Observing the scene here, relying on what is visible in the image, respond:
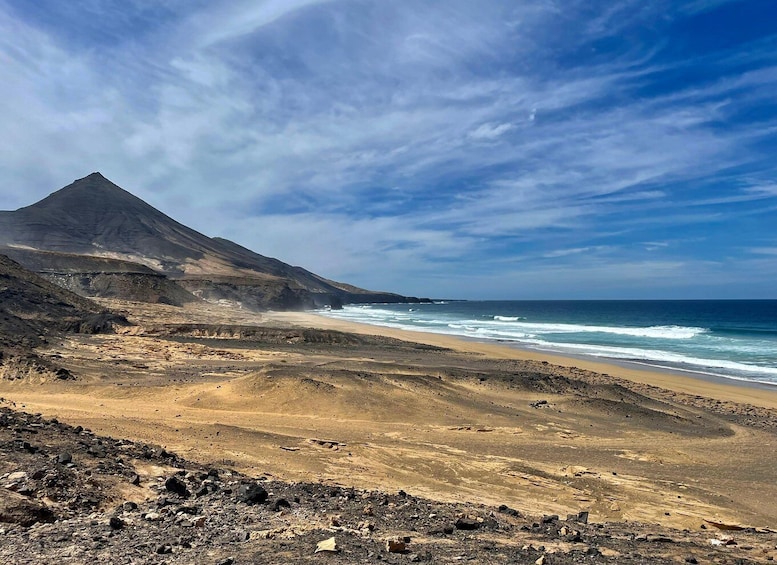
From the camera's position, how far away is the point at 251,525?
5.48 meters

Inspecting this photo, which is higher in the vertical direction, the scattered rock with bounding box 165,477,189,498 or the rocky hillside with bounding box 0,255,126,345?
the rocky hillside with bounding box 0,255,126,345

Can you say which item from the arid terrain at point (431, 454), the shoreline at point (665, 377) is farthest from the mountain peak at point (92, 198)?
the arid terrain at point (431, 454)

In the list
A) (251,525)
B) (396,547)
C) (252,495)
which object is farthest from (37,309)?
(396,547)

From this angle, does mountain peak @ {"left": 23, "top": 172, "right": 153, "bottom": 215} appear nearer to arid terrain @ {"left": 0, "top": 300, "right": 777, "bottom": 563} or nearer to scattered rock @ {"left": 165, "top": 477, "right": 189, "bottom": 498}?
arid terrain @ {"left": 0, "top": 300, "right": 777, "bottom": 563}

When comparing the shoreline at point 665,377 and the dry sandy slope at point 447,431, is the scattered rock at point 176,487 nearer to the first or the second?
the dry sandy slope at point 447,431

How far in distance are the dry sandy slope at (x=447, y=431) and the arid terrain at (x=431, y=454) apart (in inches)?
2.5

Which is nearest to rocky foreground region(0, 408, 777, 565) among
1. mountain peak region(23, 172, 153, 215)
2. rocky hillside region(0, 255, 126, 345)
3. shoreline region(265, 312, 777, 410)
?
shoreline region(265, 312, 777, 410)

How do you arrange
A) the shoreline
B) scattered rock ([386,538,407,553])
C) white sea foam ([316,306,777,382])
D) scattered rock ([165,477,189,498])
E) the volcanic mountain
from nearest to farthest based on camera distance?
scattered rock ([386,538,407,553]) < scattered rock ([165,477,189,498]) < the shoreline < white sea foam ([316,306,777,382]) < the volcanic mountain

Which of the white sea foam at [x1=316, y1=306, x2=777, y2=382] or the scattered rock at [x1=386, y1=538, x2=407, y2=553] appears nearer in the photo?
the scattered rock at [x1=386, y1=538, x2=407, y2=553]

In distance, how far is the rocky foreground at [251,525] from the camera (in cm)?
471

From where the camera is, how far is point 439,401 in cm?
1647

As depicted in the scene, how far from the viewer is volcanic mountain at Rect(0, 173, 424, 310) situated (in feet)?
223

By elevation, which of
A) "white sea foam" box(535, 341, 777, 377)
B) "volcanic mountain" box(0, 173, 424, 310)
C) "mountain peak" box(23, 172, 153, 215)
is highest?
"mountain peak" box(23, 172, 153, 215)

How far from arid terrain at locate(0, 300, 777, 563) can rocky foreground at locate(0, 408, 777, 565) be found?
4 cm
